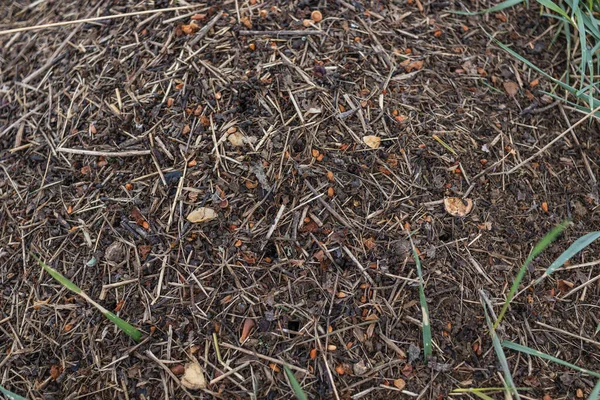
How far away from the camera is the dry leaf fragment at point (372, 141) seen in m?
1.67

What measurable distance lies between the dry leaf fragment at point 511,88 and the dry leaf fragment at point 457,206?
49 cm

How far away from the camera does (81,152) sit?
1741 millimetres

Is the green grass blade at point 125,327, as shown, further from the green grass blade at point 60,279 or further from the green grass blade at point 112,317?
the green grass blade at point 60,279

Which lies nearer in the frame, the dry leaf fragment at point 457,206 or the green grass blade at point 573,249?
the green grass blade at point 573,249

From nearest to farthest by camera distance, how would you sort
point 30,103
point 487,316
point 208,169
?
1. point 487,316
2. point 208,169
3. point 30,103

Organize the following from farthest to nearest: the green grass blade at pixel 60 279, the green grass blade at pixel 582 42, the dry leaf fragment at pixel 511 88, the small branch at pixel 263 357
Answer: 1. the dry leaf fragment at pixel 511 88
2. the green grass blade at pixel 582 42
3. the small branch at pixel 263 357
4. the green grass blade at pixel 60 279

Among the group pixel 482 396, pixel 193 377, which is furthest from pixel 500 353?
pixel 193 377

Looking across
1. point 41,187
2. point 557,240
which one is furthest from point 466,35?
point 41,187

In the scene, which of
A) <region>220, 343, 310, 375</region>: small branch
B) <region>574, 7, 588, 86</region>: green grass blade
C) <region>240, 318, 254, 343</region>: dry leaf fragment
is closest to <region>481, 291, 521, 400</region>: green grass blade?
<region>220, 343, 310, 375</region>: small branch

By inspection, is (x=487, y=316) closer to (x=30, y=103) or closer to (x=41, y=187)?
(x=41, y=187)

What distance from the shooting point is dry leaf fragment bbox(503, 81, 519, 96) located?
6.23ft

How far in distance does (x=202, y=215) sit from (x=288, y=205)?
26cm

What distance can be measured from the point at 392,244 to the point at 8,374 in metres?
1.21

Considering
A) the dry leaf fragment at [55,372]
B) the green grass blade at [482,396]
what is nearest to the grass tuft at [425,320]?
the green grass blade at [482,396]
